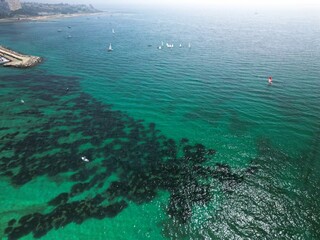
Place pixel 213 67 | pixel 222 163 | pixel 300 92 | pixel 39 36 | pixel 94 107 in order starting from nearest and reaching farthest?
1. pixel 222 163
2. pixel 94 107
3. pixel 300 92
4. pixel 213 67
5. pixel 39 36

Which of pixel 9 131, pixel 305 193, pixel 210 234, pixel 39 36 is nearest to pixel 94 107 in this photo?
pixel 9 131

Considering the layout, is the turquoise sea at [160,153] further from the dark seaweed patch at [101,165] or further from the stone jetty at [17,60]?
the stone jetty at [17,60]

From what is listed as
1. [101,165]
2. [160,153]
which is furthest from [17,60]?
[160,153]

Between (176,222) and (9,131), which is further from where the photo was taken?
(9,131)

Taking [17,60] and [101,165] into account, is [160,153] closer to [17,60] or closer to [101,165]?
[101,165]

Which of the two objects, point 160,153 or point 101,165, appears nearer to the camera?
point 101,165

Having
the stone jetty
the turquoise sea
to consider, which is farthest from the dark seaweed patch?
the stone jetty

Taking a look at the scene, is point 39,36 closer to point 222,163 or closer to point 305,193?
point 222,163
